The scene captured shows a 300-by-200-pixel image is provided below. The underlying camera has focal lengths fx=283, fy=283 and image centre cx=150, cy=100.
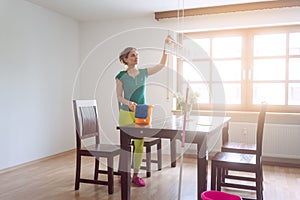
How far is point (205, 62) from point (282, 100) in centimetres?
124

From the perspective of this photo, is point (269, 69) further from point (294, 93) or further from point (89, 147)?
point (89, 147)

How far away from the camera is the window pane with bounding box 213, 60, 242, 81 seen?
4.28m

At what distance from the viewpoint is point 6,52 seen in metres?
3.60

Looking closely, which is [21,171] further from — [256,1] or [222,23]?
[256,1]

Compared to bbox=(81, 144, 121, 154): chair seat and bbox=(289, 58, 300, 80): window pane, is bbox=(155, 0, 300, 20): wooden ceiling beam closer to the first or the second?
bbox=(289, 58, 300, 80): window pane

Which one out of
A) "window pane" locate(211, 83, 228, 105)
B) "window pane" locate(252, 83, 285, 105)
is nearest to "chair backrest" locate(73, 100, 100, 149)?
"window pane" locate(211, 83, 228, 105)

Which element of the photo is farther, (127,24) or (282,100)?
(127,24)

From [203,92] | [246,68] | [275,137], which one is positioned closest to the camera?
[275,137]

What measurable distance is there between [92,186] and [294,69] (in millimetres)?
3150

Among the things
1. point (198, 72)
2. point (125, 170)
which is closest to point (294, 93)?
point (198, 72)

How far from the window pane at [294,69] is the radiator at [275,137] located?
2.37 feet

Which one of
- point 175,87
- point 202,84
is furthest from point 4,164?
point 202,84

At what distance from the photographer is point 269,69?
4.12 m

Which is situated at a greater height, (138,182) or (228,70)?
(228,70)
